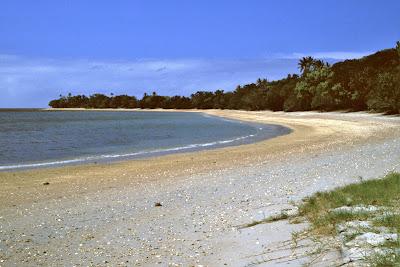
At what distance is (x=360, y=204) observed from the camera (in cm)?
773

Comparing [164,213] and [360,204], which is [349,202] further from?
[164,213]

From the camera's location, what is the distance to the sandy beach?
22.4ft

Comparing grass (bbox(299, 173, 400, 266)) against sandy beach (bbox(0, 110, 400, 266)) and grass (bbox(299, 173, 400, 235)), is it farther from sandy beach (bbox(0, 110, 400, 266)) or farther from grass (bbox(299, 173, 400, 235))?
sandy beach (bbox(0, 110, 400, 266))

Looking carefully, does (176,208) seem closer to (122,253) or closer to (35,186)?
(122,253)

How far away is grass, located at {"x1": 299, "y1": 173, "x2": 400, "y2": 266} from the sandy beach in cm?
56

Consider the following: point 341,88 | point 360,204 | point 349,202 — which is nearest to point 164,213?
point 349,202

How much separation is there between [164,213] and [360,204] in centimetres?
432

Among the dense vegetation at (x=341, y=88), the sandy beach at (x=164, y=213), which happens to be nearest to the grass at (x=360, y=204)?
the sandy beach at (x=164, y=213)

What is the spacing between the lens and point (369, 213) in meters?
6.83

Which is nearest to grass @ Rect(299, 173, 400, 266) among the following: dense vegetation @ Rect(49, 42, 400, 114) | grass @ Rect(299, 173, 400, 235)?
grass @ Rect(299, 173, 400, 235)

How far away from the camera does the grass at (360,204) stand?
17.0 ft

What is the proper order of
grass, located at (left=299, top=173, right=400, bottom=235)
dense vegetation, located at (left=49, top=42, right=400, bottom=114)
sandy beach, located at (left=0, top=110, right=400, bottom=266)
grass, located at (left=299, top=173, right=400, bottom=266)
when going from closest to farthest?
grass, located at (left=299, top=173, right=400, bottom=266) → grass, located at (left=299, top=173, right=400, bottom=235) → sandy beach, located at (left=0, top=110, right=400, bottom=266) → dense vegetation, located at (left=49, top=42, right=400, bottom=114)

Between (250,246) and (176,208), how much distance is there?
3.66 m

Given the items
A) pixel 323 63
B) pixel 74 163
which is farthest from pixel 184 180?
pixel 323 63
